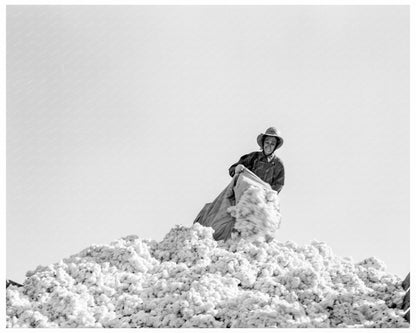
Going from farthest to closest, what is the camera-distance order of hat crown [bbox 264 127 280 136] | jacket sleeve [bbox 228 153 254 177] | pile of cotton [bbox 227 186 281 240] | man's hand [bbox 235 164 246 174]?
1. jacket sleeve [bbox 228 153 254 177]
2. hat crown [bbox 264 127 280 136]
3. man's hand [bbox 235 164 246 174]
4. pile of cotton [bbox 227 186 281 240]

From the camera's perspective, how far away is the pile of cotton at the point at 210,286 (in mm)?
8328

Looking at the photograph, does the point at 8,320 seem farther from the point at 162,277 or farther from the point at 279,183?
the point at 279,183

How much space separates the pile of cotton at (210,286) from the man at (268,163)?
1304mm

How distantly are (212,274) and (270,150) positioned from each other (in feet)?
11.2

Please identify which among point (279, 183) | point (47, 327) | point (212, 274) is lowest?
point (47, 327)

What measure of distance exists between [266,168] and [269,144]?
41 cm

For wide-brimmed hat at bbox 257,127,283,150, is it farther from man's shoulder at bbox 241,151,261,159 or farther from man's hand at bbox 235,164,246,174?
man's hand at bbox 235,164,246,174

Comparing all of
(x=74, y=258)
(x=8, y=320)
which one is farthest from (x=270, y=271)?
(x=8, y=320)

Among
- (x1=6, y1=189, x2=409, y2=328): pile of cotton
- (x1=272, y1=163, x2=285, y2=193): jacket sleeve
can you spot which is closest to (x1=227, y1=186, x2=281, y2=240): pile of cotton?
(x1=6, y1=189, x2=409, y2=328): pile of cotton

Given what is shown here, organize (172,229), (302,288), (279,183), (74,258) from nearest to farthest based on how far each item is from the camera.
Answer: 1. (302,288)
2. (74,258)
3. (172,229)
4. (279,183)

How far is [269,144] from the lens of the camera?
11.9 metres

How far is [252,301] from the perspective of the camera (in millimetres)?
8359

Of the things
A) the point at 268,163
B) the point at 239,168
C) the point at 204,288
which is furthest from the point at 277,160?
the point at 204,288

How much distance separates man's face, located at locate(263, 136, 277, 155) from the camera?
11914 mm
